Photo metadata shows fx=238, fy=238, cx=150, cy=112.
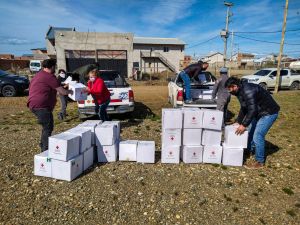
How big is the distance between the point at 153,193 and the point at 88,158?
1524mm

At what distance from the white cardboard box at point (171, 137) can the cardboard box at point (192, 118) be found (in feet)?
0.72

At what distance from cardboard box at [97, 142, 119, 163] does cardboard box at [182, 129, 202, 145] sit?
141 centimetres

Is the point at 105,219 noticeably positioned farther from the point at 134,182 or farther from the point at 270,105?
the point at 270,105

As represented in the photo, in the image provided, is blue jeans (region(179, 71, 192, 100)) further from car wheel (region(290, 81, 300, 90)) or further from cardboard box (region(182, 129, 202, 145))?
car wheel (region(290, 81, 300, 90))

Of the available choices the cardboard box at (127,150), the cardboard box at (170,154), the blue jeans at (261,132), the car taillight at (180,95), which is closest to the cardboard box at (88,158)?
the cardboard box at (127,150)

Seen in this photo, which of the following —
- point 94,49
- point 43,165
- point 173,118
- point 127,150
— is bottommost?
point 43,165

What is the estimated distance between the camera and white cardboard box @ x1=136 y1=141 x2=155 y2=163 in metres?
4.84

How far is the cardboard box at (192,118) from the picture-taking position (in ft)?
15.3

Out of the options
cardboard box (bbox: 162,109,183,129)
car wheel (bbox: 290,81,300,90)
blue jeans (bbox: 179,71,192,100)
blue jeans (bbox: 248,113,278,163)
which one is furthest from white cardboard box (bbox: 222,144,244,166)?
car wheel (bbox: 290,81,300,90)

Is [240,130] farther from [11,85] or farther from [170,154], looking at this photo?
[11,85]

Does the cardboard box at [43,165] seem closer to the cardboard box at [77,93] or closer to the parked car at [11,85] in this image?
the cardboard box at [77,93]

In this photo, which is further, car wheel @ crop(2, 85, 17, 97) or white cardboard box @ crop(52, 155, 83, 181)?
car wheel @ crop(2, 85, 17, 97)

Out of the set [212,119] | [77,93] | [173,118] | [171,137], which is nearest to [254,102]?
[212,119]

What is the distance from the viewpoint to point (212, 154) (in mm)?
4871
